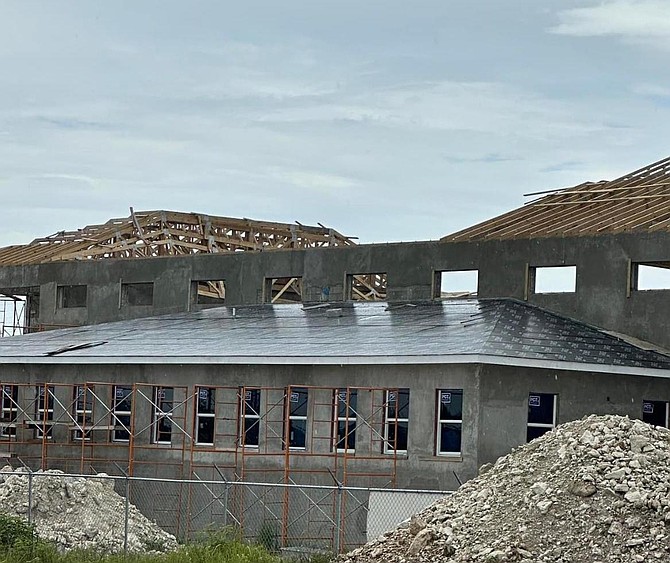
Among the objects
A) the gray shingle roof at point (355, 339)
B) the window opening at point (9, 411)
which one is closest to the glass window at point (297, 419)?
the gray shingle roof at point (355, 339)

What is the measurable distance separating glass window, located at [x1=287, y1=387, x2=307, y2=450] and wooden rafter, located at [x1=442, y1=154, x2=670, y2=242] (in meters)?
7.61

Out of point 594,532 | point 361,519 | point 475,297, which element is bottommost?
point 361,519

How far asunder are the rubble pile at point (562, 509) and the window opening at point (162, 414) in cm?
1466

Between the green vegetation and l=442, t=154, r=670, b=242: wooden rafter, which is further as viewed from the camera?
l=442, t=154, r=670, b=242: wooden rafter

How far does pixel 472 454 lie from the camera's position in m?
29.9

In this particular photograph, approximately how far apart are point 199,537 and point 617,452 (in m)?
8.41

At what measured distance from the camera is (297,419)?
108ft

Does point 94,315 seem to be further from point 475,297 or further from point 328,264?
point 475,297

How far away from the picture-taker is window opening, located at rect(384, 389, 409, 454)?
3112 cm

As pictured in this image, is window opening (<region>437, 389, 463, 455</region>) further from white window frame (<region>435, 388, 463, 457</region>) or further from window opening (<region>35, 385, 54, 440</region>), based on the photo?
window opening (<region>35, 385, 54, 440</region>)

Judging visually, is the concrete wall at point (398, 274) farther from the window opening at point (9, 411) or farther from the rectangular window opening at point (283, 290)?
the window opening at point (9, 411)

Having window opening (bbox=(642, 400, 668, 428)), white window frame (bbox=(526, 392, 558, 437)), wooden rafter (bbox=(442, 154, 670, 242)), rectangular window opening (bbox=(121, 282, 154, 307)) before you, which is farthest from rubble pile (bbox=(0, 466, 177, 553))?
rectangular window opening (bbox=(121, 282, 154, 307))

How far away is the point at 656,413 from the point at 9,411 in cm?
1927

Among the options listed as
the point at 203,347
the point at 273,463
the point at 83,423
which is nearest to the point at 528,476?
the point at 273,463
